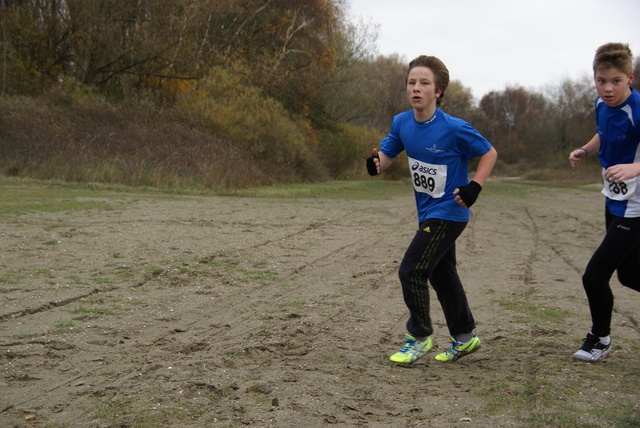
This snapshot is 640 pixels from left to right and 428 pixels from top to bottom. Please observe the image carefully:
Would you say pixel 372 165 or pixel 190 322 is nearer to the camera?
pixel 372 165

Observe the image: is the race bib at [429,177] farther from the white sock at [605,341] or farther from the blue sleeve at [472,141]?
the white sock at [605,341]

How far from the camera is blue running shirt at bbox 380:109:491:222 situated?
4.80m

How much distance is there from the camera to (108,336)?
5387mm

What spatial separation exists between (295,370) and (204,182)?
1855cm

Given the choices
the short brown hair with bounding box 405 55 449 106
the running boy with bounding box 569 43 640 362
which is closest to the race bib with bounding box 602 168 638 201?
the running boy with bounding box 569 43 640 362

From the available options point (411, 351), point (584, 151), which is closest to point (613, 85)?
point (584, 151)

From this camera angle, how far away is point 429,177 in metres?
4.89

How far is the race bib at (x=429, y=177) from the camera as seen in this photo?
191 inches

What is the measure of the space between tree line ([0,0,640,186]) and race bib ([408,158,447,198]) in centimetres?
1735

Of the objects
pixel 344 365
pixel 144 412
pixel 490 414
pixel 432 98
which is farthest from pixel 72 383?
pixel 432 98

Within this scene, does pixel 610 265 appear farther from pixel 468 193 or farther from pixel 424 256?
pixel 424 256

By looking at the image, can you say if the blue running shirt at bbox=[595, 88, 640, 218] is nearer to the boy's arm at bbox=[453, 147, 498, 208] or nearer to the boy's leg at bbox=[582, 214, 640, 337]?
the boy's leg at bbox=[582, 214, 640, 337]

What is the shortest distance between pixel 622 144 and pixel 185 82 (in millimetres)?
28068

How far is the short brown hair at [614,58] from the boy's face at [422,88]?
1.15 meters
